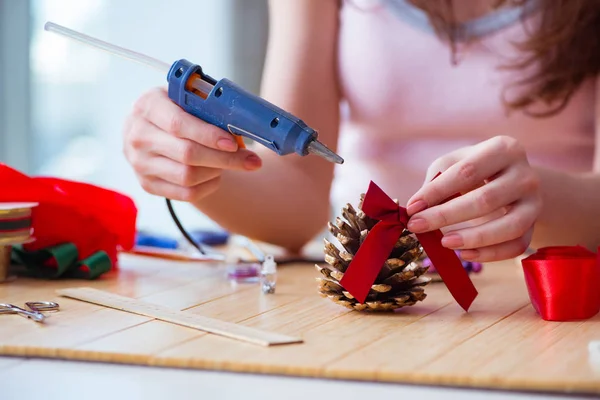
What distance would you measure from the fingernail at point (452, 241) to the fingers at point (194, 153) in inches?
9.2

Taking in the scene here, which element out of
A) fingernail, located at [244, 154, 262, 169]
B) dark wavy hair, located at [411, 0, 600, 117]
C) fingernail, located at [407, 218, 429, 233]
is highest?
dark wavy hair, located at [411, 0, 600, 117]

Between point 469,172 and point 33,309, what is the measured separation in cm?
42

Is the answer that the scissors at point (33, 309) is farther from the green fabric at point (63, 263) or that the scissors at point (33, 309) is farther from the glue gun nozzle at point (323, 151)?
the glue gun nozzle at point (323, 151)

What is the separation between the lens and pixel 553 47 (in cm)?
112

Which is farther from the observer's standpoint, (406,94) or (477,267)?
(406,94)

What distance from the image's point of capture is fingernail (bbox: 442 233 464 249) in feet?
2.35

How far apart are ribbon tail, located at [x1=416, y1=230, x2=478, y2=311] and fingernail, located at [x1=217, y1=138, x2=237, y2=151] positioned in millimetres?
212

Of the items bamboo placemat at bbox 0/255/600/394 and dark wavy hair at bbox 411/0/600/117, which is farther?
dark wavy hair at bbox 411/0/600/117

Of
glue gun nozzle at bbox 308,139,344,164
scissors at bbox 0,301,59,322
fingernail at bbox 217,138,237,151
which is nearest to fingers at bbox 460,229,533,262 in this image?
glue gun nozzle at bbox 308,139,344,164

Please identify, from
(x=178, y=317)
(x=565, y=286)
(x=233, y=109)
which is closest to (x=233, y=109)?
(x=233, y=109)

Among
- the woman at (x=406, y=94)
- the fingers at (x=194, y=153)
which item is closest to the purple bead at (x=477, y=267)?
the woman at (x=406, y=94)

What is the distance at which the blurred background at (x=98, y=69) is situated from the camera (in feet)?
8.48

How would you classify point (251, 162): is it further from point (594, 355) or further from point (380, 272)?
point (594, 355)

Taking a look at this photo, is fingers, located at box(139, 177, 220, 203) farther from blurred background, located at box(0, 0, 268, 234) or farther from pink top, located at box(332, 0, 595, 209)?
blurred background, located at box(0, 0, 268, 234)
